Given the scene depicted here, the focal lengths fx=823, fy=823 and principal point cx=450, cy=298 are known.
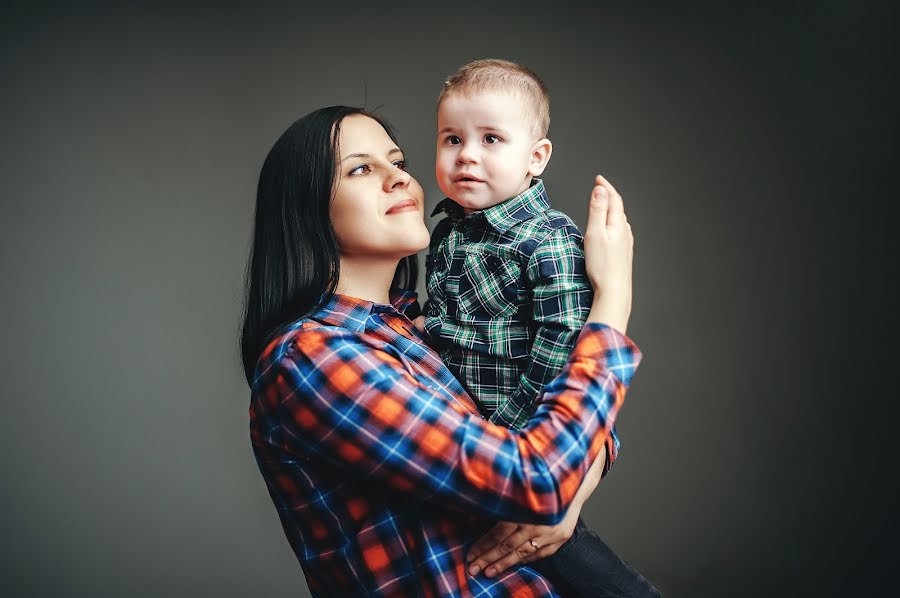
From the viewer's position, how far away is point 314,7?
3078 mm

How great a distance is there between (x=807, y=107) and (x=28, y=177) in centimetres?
282

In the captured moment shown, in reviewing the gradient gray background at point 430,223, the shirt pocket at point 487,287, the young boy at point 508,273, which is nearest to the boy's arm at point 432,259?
the young boy at point 508,273

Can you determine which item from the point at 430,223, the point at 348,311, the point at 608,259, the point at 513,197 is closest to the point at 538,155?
the point at 513,197

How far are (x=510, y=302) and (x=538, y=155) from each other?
0.36 m

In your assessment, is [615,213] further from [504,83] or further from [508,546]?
[508,546]

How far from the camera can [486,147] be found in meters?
1.67

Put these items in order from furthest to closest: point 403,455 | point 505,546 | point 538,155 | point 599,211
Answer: point 538,155 → point 599,211 → point 505,546 → point 403,455

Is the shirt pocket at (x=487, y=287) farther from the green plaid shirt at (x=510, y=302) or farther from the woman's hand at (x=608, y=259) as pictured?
the woman's hand at (x=608, y=259)

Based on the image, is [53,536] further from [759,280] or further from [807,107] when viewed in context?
[807,107]

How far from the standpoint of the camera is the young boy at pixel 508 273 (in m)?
1.51

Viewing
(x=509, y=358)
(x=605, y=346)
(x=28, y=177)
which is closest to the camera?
(x=605, y=346)

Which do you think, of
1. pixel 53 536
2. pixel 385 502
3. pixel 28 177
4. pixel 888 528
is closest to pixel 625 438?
pixel 888 528

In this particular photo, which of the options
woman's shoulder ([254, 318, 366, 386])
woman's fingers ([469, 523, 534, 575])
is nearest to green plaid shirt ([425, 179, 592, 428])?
woman's fingers ([469, 523, 534, 575])

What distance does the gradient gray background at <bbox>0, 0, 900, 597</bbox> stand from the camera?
297 cm
